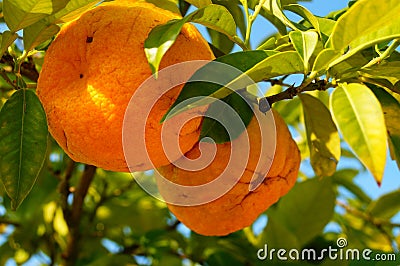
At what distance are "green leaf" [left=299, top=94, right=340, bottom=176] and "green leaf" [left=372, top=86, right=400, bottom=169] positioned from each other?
13 cm

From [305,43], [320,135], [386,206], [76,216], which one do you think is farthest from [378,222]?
[305,43]

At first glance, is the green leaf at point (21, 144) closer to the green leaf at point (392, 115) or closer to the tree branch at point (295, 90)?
the tree branch at point (295, 90)

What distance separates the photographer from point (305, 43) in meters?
A: 0.77

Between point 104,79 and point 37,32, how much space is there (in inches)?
5.6

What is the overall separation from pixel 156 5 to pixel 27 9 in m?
0.24

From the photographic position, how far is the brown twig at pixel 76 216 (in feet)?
4.32

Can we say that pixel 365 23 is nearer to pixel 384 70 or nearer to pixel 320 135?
pixel 384 70

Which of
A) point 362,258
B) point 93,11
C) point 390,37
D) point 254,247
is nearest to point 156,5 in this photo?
point 93,11

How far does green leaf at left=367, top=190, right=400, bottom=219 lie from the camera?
1705 millimetres

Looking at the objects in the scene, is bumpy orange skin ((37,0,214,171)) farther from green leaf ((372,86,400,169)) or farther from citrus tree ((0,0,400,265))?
green leaf ((372,86,400,169))

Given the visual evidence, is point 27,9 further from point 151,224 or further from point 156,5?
point 151,224

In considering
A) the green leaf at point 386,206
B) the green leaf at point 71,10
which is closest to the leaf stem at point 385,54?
the green leaf at point 71,10

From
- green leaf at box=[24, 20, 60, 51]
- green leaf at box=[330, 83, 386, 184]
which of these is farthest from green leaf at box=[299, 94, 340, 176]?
green leaf at box=[24, 20, 60, 51]

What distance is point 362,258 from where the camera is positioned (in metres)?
1.06
